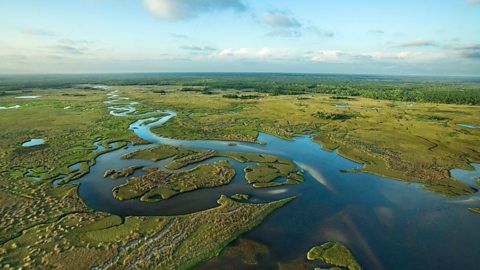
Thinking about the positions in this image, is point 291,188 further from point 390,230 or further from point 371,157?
point 371,157

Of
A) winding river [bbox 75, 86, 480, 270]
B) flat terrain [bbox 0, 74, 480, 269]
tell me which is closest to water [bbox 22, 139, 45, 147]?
flat terrain [bbox 0, 74, 480, 269]

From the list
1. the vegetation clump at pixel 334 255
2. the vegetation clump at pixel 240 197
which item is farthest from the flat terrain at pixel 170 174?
the vegetation clump at pixel 240 197

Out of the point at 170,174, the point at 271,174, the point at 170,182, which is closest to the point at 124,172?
the point at 170,174

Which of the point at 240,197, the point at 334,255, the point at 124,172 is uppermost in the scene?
the point at 124,172

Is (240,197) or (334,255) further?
(240,197)

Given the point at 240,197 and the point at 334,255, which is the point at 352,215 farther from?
the point at 240,197

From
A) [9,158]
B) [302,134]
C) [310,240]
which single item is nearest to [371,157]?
[302,134]
